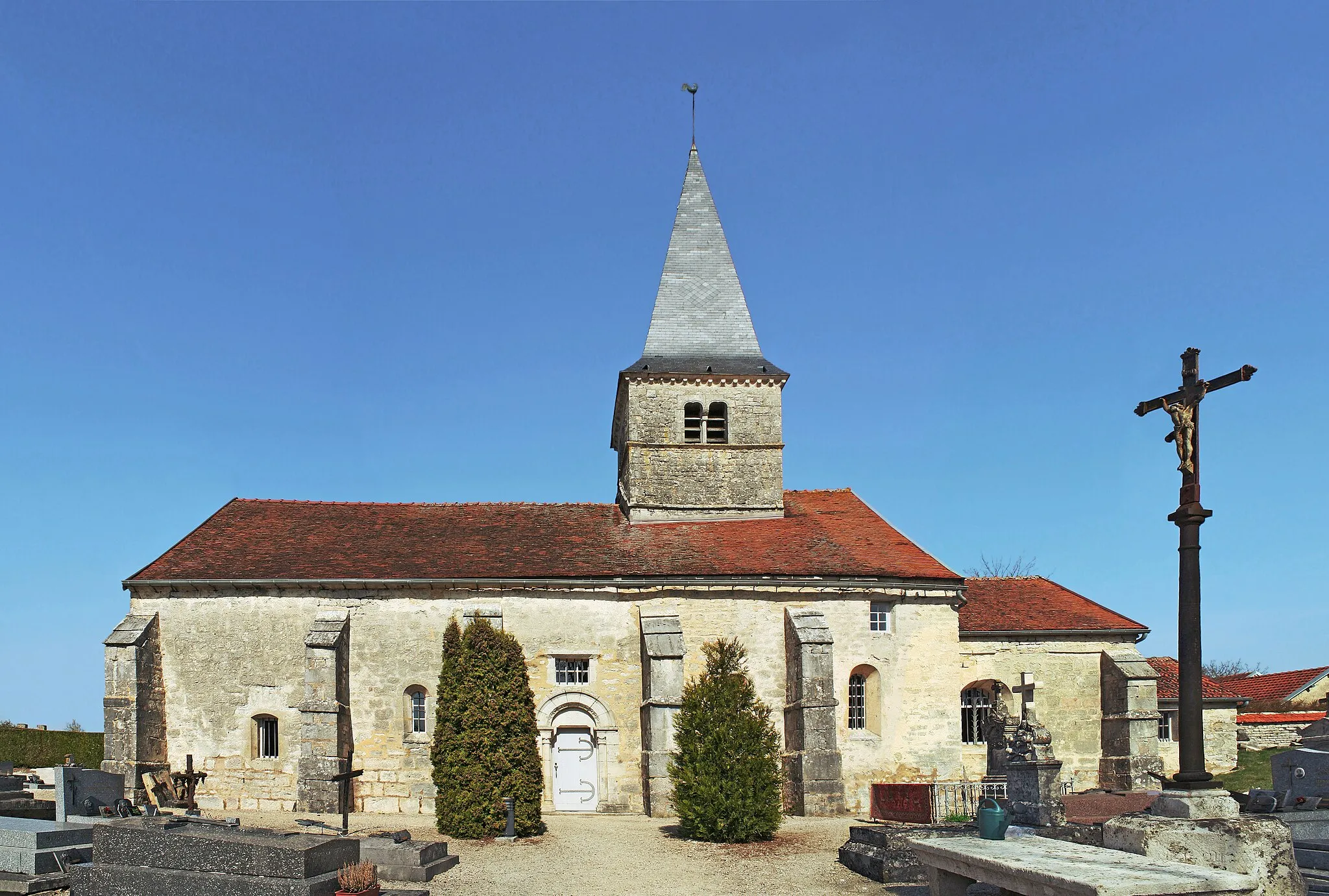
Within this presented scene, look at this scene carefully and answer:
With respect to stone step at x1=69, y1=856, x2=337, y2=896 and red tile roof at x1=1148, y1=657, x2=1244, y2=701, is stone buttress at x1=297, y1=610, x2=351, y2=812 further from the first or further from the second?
red tile roof at x1=1148, y1=657, x2=1244, y2=701

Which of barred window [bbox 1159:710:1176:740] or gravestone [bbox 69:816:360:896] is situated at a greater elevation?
gravestone [bbox 69:816:360:896]

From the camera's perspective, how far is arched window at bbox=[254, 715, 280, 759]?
2362cm

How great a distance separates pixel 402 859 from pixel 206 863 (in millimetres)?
4043

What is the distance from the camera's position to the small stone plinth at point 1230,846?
32.7 feet

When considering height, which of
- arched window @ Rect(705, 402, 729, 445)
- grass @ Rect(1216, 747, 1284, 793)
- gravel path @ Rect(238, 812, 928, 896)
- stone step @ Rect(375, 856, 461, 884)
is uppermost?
arched window @ Rect(705, 402, 729, 445)

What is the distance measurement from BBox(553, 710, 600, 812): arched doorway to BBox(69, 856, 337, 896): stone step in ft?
38.8

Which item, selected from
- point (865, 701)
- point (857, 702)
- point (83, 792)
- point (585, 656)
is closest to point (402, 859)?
point (83, 792)

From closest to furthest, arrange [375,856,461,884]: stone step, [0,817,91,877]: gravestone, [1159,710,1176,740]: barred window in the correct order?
[0,817,91,877]: gravestone < [375,856,461,884]: stone step < [1159,710,1176,740]: barred window

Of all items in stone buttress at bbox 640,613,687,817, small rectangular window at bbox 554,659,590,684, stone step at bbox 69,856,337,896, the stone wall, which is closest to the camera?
stone step at bbox 69,856,337,896

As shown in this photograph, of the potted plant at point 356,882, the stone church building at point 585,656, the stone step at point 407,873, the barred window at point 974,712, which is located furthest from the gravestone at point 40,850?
the barred window at point 974,712

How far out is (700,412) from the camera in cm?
2892

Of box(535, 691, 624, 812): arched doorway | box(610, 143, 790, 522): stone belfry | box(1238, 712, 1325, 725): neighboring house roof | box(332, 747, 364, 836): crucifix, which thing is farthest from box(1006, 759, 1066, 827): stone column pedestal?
box(1238, 712, 1325, 725): neighboring house roof

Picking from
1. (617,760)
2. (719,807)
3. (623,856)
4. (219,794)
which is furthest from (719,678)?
(219,794)

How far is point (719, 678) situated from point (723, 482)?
9755mm
